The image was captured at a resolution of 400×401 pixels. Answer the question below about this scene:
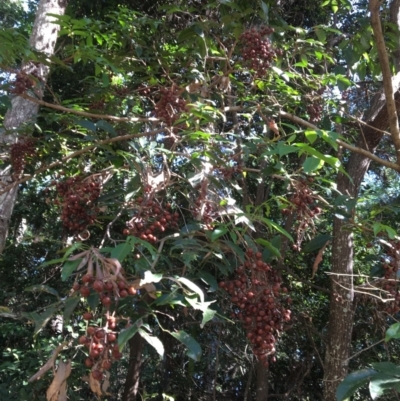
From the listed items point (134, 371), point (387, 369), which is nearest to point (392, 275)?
point (387, 369)

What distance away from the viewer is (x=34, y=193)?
4.50 meters

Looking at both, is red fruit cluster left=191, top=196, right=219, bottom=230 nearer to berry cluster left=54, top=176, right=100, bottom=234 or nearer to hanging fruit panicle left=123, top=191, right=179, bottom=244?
hanging fruit panicle left=123, top=191, right=179, bottom=244

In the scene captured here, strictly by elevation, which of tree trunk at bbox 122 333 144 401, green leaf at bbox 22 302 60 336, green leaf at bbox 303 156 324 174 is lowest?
tree trunk at bbox 122 333 144 401

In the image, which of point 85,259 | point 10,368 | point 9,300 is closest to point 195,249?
point 85,259

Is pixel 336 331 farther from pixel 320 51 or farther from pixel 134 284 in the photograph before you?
pixel 134 284

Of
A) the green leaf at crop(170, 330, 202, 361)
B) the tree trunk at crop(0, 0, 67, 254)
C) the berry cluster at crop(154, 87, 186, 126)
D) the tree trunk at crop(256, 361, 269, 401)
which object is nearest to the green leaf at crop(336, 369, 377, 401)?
the green leaf at crop(170, 330, 202, 361)

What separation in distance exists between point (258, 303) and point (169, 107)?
1.00 m

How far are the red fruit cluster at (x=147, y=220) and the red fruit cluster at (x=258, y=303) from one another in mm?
319

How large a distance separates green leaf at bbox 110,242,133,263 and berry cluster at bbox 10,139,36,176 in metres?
1.26

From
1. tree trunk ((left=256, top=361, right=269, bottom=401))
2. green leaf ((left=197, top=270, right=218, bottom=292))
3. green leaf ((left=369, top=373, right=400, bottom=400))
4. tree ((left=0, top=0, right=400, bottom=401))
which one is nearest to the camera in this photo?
green leaf ((left=369, top=373, right=400, bottom=400))

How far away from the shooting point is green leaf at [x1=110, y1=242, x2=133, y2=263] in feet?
4.09

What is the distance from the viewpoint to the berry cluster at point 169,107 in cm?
211

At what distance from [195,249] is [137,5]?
3.40 m

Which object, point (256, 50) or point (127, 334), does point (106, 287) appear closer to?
point (127, 334)
